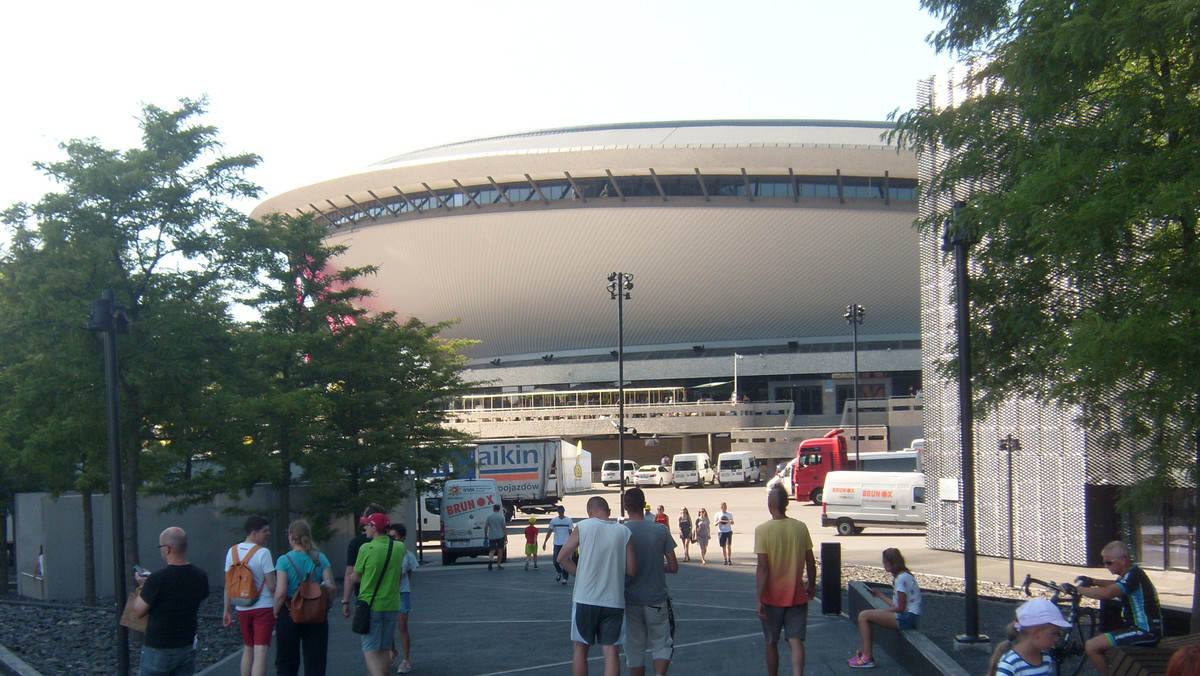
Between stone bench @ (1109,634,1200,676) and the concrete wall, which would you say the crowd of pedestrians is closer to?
stone bench @ (1109,634,1200,676)

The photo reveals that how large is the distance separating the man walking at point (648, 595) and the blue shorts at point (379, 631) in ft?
6.96

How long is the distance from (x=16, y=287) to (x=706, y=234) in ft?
202

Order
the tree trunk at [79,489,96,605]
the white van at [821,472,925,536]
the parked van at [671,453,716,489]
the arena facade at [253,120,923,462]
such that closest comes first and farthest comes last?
the tree trunk at [79,489,96,605], the white van at [821,472,925,536], the parked van at [671,453,716,489], the arena facade at [253,120,923,462]

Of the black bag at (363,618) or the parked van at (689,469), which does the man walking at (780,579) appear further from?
the parked van at (689,469)

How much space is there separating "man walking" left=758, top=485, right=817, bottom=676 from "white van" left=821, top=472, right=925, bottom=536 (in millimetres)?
25271

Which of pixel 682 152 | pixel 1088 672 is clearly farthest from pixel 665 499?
pixel 1088 672

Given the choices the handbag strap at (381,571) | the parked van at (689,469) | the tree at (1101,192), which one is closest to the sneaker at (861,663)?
the tree at (1101,192)

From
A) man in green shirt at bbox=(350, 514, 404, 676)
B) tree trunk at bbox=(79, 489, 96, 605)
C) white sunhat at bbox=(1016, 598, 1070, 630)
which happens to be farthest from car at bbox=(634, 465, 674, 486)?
white sunhat at bbox=(1016, 598, 1070, 630)

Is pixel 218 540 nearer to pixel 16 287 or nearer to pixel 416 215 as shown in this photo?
pixel 16 287

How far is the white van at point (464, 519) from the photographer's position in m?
28.7

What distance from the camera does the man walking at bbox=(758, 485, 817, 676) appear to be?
830 centimetres

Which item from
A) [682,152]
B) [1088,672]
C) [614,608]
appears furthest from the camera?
[682,152]

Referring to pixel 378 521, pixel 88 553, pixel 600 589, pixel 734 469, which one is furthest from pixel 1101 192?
pixel 734 469

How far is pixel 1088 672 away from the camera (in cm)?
970
